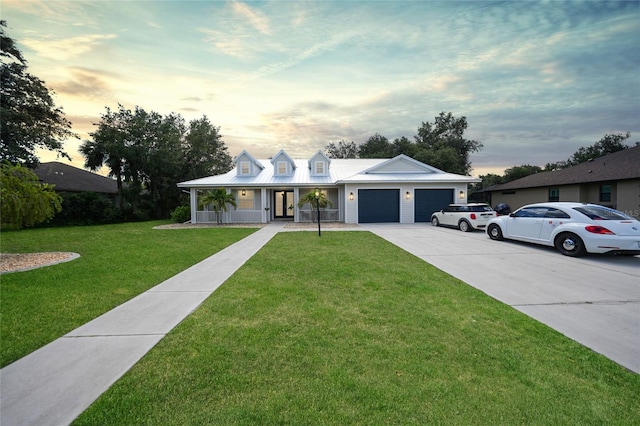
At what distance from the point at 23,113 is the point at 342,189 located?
21.4 meters

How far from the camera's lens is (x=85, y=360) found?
2.74 m

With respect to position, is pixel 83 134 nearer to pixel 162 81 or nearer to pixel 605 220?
pixel 162 81

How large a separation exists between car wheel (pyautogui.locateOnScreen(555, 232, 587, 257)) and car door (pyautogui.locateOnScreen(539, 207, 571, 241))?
14.4 inches

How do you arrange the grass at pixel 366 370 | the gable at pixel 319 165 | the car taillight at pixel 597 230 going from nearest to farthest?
the grass at pixel 366 370 < the car taillight at pixel 597 230 < the gable at pixel 319 165

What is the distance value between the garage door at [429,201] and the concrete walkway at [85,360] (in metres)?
16.2

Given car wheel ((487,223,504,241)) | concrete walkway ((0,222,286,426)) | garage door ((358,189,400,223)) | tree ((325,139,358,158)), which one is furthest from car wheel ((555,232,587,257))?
tree ((325,139,358,158))

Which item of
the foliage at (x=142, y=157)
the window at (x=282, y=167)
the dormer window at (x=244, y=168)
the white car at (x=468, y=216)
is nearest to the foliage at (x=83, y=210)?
the foliage at (x=142, y=157)

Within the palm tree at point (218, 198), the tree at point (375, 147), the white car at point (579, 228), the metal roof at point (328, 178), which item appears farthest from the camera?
the tree at point (375, 147)

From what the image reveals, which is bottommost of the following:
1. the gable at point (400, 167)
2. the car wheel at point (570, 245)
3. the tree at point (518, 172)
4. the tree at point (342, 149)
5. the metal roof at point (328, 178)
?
the car wheel at point (570, 245)

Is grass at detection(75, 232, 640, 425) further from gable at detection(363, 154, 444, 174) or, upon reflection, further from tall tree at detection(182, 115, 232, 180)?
tall tree at detection(182, 115, 232, 180)

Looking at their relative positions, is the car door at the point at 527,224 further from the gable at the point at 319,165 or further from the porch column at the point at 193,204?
the porch column at the point at 193,204

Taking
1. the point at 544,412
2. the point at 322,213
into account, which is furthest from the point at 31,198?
the point at 322,213

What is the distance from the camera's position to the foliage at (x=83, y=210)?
1962 centimetres

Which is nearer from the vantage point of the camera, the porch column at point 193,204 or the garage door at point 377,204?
the garage door at point 377,204
